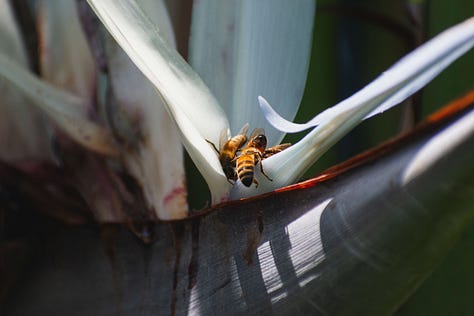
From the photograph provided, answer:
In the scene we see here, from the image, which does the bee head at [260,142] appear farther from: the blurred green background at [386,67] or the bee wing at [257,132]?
the blurred green background at [386,67]

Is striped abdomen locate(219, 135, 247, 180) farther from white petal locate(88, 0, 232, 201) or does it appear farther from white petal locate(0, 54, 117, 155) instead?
white petal locate(0, 54, 117, 155)

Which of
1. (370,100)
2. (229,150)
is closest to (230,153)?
(229,150)

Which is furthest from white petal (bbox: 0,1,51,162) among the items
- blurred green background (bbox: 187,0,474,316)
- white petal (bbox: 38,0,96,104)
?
blurred green background (bbox: 187,0,474,316)

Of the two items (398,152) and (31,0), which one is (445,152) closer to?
(398,152)

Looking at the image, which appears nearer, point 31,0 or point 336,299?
point 336,299

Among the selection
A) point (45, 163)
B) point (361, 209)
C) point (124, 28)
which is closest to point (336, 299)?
point (361, 209)

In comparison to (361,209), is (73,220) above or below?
below

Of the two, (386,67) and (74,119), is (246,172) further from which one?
(386,67)

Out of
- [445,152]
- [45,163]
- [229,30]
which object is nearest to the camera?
[445,152]
